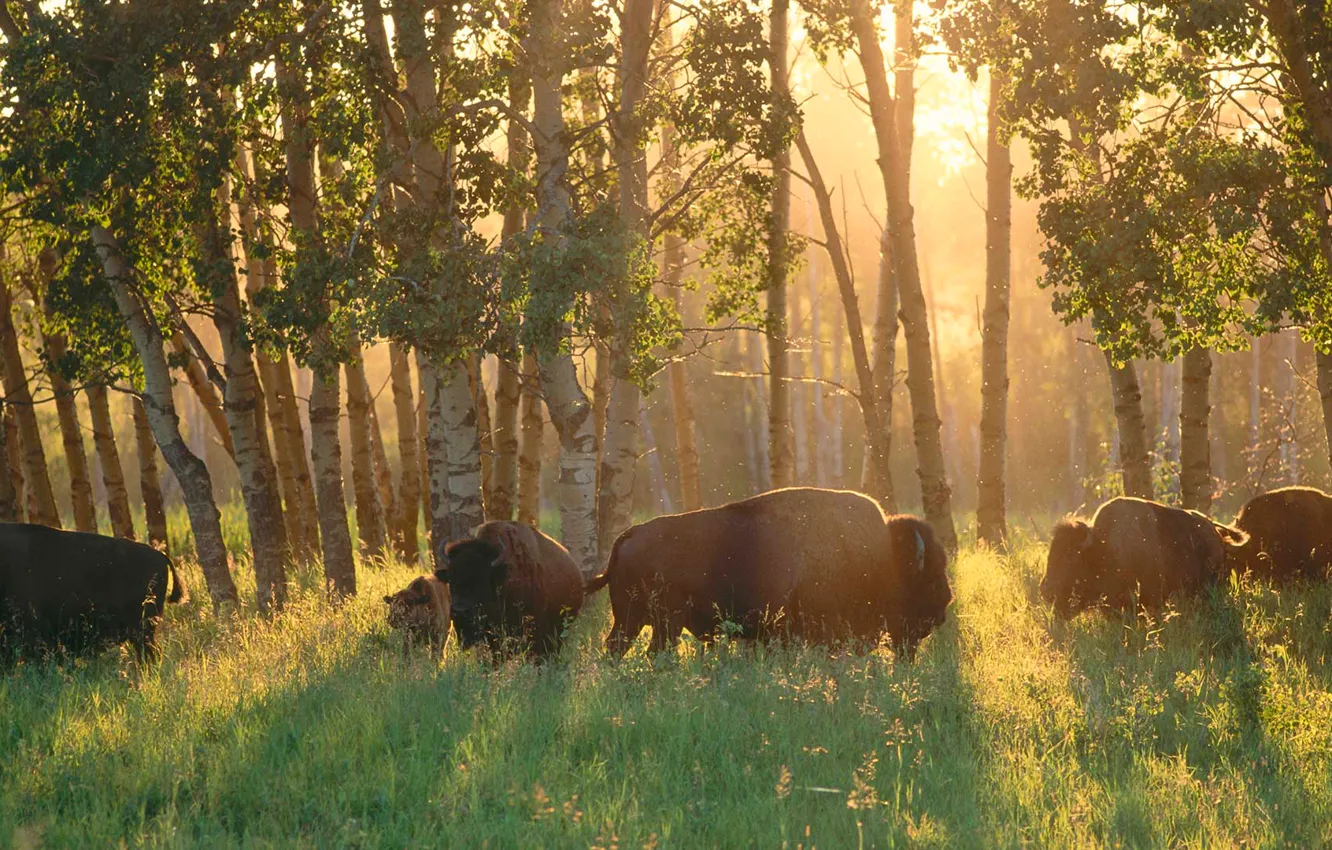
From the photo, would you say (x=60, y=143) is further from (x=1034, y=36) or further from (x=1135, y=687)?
(x=1135, y=687)

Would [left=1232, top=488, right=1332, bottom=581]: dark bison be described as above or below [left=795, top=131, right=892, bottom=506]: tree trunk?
below

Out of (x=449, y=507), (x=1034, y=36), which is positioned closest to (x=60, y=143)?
(x=449, y=507)

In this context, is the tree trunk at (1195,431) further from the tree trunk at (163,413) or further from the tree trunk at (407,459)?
the tree trunk at (163,413)

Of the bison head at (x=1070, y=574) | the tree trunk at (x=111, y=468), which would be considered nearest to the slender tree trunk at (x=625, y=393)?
the bison head at (x=1070, y=574)

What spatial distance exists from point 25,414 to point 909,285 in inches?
447

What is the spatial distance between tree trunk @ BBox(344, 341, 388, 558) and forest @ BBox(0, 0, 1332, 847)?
10 cm

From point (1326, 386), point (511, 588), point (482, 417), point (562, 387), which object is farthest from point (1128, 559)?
point (482, 417)

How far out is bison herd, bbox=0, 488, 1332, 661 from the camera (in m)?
10.7

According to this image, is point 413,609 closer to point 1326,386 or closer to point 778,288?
point 778,288

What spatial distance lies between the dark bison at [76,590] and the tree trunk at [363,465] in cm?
448

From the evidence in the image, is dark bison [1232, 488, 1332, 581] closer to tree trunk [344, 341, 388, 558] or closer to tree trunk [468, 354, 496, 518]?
tree trunk [468, 354, 496, 518]

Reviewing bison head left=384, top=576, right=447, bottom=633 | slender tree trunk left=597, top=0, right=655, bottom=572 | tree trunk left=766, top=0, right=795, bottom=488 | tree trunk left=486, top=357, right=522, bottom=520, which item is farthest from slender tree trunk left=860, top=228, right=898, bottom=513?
bison head left=384, top=576, right=447, bottom=633

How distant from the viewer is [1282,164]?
1130cm

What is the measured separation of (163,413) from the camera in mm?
14180
